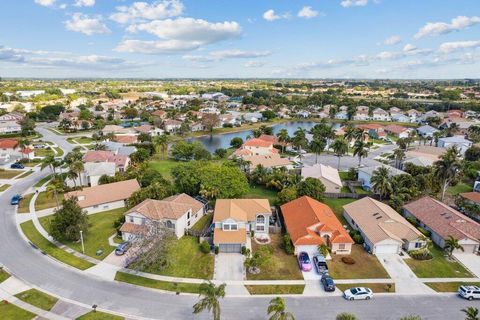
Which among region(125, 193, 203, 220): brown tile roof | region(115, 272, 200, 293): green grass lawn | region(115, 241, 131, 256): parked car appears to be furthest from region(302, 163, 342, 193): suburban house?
region(115, 241, 131, 256): parked car

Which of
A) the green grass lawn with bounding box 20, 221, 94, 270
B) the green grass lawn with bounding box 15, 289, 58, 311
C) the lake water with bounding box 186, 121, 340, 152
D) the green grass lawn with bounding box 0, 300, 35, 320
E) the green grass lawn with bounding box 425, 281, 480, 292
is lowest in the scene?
the lake water with bounding box 186, 121, 340, 152

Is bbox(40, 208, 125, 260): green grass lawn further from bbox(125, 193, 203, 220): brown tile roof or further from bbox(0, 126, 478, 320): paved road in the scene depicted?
bbox(125, 193, 203, 220): brown tile roof

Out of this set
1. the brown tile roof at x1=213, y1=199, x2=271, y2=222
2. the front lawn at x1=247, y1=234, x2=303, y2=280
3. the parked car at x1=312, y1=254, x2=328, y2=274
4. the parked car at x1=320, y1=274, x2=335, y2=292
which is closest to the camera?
the parked car at x1=320, y1=274, x2=335, y2=292

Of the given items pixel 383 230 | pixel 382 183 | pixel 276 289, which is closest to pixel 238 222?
pixel 276 289

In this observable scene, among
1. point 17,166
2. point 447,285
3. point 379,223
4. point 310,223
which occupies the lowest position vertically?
point 447,285

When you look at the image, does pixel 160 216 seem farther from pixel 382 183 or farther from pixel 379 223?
pixel 382 183

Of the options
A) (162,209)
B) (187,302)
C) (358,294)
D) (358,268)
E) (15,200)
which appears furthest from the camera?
(15,200)
